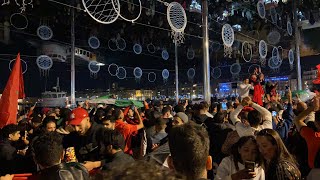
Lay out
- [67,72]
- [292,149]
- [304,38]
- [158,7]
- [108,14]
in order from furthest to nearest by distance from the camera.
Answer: [304,38] → [67,72] → [158,7] → [108,14] → [292,149]

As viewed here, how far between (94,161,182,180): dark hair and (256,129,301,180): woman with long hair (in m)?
1.77

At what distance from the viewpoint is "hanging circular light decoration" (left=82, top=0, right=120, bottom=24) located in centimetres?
695

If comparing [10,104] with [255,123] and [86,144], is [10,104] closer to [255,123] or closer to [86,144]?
[86,144]

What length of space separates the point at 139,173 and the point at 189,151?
2.74ft

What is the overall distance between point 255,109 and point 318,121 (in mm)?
981

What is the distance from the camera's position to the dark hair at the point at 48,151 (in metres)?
2.64

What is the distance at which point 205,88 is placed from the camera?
10.3m

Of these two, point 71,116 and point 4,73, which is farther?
point 4,73

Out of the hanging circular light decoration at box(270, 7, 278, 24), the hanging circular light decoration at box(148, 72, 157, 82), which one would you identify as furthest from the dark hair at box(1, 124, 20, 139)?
the hanging circular light decoration at box(148, 72, 157, 82)

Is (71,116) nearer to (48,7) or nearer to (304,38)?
(48,7)

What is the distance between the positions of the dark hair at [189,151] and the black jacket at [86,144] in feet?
6.29

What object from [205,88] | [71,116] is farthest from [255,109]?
[205,88]

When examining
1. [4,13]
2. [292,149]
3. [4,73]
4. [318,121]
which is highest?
[4,13]

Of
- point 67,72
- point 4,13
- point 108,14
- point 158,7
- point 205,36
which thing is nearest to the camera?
point 108,14
